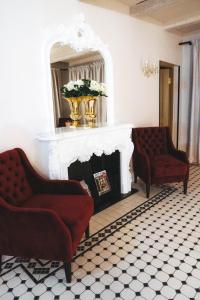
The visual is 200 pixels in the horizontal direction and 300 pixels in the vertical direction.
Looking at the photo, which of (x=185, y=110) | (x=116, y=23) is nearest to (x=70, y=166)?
(x=116, y=23)

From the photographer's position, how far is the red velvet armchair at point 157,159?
3396 millimetres

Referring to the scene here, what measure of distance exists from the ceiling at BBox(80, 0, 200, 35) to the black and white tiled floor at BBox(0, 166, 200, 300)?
2835mm

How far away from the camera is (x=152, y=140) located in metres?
3.96

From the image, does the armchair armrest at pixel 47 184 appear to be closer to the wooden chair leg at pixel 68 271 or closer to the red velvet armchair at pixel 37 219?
the red velvet armchair at pixel 37 219

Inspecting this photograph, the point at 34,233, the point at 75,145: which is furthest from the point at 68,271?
the point at 75,145

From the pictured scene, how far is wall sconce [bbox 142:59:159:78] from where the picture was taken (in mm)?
3970

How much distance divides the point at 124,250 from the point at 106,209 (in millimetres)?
895

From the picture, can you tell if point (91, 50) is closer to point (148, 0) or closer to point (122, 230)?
point (148, 0)

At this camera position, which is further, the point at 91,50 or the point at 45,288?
the point at 91,50

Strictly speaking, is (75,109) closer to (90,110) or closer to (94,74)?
(90,110)

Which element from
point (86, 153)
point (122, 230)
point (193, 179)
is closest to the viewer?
point (122, 230)

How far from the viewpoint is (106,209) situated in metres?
3.16

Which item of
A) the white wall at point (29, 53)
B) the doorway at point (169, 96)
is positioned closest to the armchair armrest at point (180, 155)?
the doorway at point (169, 96)

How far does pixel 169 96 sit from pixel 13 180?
390cm
